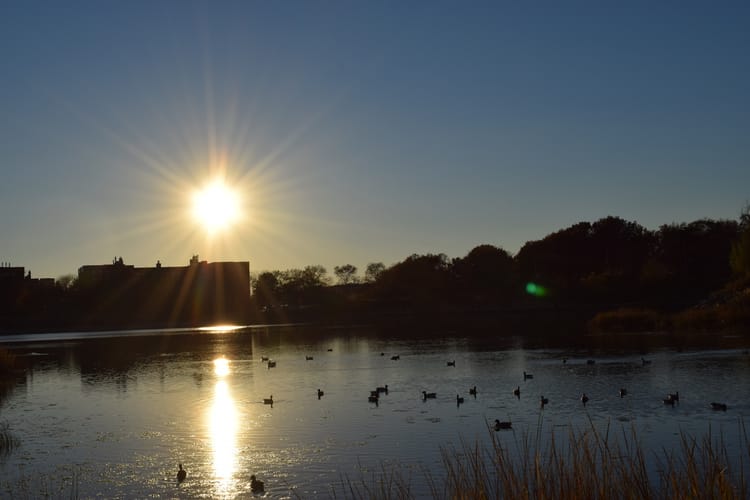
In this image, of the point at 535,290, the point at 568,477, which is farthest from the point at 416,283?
the point at 568,477

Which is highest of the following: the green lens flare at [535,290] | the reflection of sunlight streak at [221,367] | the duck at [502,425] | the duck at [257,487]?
the green lens flare at [535,290]

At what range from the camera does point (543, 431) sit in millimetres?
A: 21922

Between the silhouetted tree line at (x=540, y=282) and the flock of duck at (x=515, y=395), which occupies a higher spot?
the silhouetted tree line at (x=540, y=282)

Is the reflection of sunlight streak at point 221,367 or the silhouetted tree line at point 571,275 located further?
the silhouetted tree line at point 571,275

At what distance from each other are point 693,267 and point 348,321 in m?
51.3

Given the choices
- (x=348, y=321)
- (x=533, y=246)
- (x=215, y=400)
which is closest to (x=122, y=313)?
(x=348, y=321)

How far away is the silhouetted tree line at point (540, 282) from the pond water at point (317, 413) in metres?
60.1

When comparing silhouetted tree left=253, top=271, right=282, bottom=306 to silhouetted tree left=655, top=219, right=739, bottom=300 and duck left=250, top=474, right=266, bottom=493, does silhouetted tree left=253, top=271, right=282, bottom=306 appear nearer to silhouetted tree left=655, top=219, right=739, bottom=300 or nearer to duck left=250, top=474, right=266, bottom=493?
silhouetted tree left=655, top=219, right=739, bottom=300

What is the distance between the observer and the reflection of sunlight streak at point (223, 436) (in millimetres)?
18891

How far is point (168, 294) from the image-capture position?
12612cm

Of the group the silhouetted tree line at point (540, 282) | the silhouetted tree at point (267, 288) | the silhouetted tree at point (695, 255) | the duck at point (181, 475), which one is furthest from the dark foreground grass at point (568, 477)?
the silhouetted tree at point (267, 288)

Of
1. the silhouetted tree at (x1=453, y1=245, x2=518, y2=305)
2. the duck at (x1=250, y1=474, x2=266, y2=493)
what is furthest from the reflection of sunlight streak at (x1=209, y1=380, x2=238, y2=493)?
the silhouetted tree at (x1=453, y1=245, x2=518, y2=305)

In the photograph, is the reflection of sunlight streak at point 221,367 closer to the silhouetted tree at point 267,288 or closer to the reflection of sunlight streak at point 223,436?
the reflection of sunlight streak at point 223,436

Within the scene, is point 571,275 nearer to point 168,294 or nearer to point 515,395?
point 168,294
